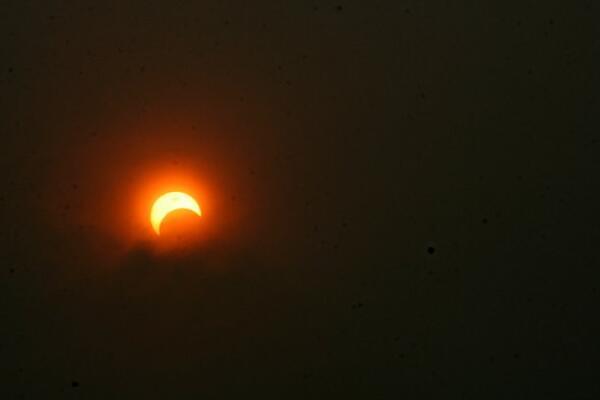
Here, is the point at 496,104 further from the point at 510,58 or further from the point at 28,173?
the point at 28,173

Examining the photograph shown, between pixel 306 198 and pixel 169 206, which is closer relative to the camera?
pixel 169 206

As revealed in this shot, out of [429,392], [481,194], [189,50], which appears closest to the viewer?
[189,50]

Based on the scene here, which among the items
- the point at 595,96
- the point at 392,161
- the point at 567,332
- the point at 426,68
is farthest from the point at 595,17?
the point at 567,332
